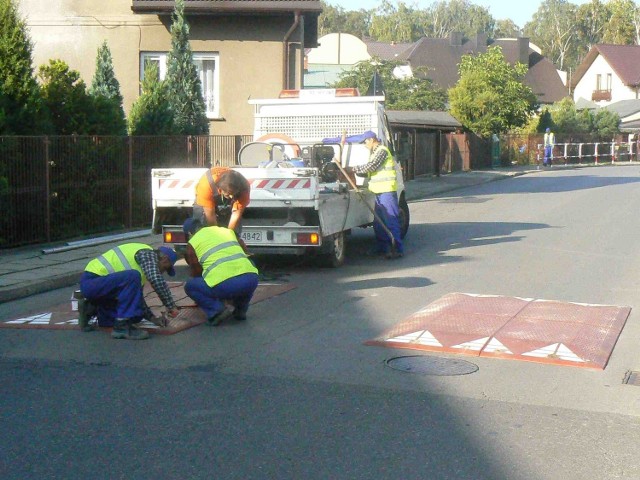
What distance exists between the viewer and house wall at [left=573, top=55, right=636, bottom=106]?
273 ft

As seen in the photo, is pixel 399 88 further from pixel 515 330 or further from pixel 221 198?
pixel 515 330

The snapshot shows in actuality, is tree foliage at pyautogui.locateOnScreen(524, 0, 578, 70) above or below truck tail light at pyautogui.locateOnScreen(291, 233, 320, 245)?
above

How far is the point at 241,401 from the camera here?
650 centimetres

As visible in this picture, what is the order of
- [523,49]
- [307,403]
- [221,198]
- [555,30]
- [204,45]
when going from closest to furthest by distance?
[307,403]
[221,198]
[204,45]
[523,49]
[555,30]

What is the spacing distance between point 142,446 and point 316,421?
114 centimetres

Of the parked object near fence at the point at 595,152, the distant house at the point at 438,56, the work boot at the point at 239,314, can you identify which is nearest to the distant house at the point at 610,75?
the distant house at the point at 438,56

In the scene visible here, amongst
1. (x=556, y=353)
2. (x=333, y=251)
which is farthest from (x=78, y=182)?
(x=556, y=353)

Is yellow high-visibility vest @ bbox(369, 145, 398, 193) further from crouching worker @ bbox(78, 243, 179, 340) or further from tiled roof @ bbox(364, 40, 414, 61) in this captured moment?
tiled roof @ bbox(364, 40, 414, 61)

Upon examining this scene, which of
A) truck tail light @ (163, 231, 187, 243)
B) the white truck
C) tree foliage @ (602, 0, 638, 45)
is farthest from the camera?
tree foliage @ (602, 0, 638, 45)

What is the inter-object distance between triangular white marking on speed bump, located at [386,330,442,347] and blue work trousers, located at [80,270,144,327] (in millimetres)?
2253

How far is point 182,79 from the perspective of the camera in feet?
64.7

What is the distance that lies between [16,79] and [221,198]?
511 centimetres

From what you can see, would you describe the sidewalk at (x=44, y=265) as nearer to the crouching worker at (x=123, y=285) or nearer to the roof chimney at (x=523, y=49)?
the crouching worker at (x=123, y=285)

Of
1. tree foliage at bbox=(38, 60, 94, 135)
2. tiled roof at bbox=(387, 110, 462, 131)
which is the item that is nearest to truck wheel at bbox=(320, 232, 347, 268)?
tree foliage at bbox=(38, 60, 94, 135)
